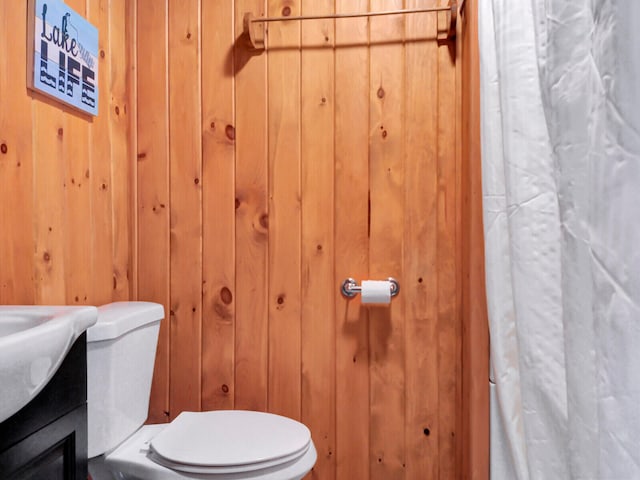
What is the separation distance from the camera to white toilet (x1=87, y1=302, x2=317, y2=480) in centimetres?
106

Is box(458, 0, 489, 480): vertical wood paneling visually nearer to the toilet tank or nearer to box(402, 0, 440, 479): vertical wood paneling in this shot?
box(402, 0, 440, 479): vertical wood paneling

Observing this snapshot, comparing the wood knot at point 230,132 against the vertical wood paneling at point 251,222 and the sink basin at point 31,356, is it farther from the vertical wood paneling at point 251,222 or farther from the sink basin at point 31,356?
the sink basin at point 31,356

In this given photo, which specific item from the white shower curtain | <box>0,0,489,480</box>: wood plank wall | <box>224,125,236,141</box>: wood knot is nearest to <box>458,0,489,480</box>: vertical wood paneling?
<box>0,0,489,480</box>: wood plank wall

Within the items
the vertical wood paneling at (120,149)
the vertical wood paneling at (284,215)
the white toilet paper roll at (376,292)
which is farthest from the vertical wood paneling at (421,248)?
the vertical wood paneling at (120,149)

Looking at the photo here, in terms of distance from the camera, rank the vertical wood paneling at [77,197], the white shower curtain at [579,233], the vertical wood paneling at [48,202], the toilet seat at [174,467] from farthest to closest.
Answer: the vertical wood paneling at [77,197]
the vertical wood paneling at [48,202]
the toilet seat at [174,467]
the white shower curtain at [579,233]

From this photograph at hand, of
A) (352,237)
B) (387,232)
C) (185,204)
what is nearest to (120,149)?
(185,204)

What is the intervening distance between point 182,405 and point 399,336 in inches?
32.2

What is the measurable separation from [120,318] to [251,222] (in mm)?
546

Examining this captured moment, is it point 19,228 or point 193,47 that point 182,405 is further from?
point 193,47

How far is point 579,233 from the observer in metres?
0.47

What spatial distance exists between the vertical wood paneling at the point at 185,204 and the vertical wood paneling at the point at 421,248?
0.74 meters

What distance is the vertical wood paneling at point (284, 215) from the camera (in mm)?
1524

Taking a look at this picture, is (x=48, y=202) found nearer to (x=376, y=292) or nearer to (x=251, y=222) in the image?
(x=251, y=222)

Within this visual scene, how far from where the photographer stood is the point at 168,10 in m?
1.58
